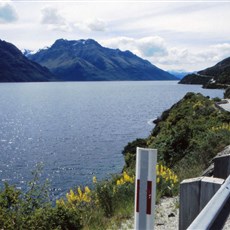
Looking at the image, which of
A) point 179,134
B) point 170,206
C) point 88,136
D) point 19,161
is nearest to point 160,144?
point 179,134

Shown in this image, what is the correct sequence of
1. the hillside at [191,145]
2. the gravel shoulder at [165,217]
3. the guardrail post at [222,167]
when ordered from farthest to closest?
the hillside at [191,145] → the gravel shoulder at [165,217] → the guardrail post at [222,167]

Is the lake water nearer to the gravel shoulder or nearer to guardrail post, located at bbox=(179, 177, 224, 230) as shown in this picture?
the gravel shoulder

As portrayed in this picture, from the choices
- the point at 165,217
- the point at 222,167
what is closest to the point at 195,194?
the point at 222,167

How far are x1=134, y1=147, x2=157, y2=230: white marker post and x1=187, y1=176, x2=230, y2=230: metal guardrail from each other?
44 centimetres

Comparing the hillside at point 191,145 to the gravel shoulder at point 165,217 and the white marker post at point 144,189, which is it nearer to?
the gravel shoulder at point 165,217

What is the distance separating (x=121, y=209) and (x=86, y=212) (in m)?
0.61

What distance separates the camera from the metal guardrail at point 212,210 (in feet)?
9.75

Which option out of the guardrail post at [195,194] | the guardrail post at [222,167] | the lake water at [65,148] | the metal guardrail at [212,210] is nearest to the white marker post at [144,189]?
the metal guardrail at [212,210]

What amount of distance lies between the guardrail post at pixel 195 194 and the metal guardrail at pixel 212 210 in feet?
0.47

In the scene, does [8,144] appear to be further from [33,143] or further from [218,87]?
[218,87]

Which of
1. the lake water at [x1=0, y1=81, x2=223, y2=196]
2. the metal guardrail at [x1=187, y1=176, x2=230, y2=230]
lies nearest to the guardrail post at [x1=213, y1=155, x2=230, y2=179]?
the metal guardrail at [x1=187, y1=176, x2=230, y2=230]

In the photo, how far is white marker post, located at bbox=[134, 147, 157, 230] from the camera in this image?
342 centimetres

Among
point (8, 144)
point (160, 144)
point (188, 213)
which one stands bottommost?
point (8, 144)

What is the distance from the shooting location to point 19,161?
3594cm
